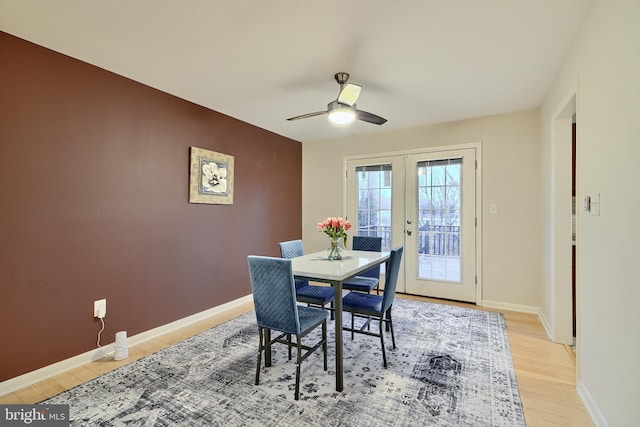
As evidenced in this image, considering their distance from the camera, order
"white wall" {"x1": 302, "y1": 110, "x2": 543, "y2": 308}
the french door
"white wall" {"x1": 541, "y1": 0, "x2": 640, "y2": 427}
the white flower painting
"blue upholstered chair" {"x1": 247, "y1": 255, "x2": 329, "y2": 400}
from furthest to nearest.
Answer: the french door → "white wall" {"x1": 302, "y1": 110, "x2": 543, "y2": 308} → the white flower painting → "blue upholstered chair" {"x1": 247, "y1": 255, "x2": 329, "y2": 400} → "white wall" {"x1": 541, "y1": 0, "x2": 640, "y2": 427}

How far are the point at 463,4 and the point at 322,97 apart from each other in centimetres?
162

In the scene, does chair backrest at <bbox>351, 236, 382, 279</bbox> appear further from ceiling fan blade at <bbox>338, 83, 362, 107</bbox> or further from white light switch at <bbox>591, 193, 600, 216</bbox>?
white light switch at <bbox>591, 193, 600, 216</bbox>

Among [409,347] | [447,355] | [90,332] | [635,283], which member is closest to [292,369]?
[409,347]

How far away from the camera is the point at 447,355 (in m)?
2.49

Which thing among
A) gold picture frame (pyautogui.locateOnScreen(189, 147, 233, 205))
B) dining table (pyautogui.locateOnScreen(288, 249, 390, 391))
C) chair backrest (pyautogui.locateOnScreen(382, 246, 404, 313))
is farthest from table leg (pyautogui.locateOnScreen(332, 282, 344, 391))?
gold picture frame (pyautogui.locateOnScreen(189, 147, 233, 205))

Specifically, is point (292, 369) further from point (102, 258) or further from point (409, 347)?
point (102, 258)

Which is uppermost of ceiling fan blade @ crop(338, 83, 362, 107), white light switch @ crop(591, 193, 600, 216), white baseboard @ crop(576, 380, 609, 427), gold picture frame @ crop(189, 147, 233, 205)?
ceiling fan blade @ crop(338, 83, 362, 107)

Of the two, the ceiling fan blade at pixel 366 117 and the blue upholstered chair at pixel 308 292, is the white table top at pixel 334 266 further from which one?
the ceiling fan blade at pixel 366 117

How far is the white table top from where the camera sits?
2.09 metres

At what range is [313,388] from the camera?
204cm

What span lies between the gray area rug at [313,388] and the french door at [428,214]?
1246 mm

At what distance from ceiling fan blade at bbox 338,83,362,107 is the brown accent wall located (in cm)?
180

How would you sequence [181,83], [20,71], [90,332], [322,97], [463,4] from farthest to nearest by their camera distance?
[322,97]
[181,83]
[90,332]
[20,71]
[463,4]

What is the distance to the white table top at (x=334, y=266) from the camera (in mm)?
2088
